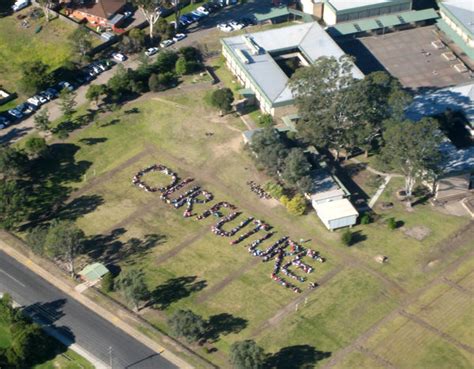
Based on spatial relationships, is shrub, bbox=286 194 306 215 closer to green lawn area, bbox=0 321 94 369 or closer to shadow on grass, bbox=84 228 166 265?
shadow on grass, bbox=84 228 166 265

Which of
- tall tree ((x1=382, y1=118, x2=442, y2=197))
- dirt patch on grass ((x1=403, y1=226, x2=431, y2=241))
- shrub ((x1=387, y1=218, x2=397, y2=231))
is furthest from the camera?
shrub ((x1=387, y1=218, x2=397, y2=231))

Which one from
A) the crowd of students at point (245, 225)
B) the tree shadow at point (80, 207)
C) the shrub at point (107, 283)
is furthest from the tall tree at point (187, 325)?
the tree shadow at point (80, 207)

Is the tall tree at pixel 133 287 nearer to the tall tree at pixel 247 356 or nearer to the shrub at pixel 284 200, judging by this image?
the tall tree at pixel 247 356

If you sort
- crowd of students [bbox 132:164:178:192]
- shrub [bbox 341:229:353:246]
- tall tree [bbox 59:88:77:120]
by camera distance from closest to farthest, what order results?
shrub [bbox 341:229:353:246] < crowd of students [bbox 132:164:178:192] < tall tree [bbox 59:88:77:120]

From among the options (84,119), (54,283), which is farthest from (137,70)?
(54,283)

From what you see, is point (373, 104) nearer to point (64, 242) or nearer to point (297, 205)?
point (297, 205)

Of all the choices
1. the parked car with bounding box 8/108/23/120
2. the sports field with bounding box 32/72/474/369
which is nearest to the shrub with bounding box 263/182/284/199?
the sports field with bounding box 32/72/474/369

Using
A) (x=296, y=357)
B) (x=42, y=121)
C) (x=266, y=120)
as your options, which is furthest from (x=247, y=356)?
(x=42, y=121)
